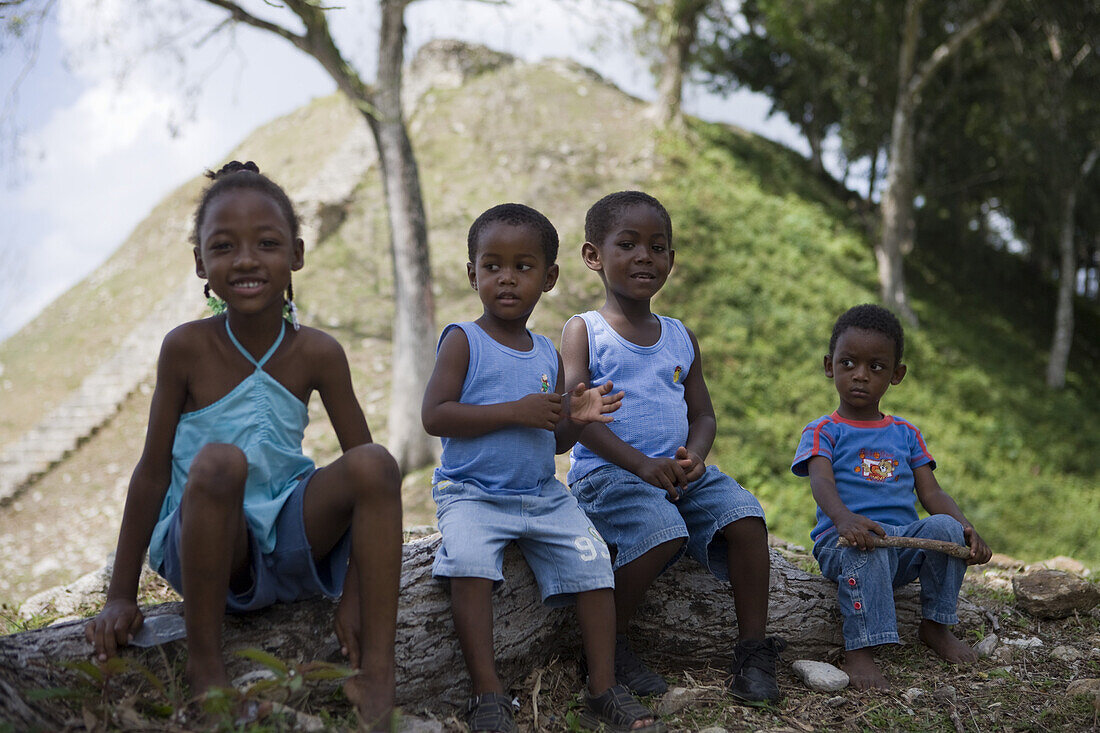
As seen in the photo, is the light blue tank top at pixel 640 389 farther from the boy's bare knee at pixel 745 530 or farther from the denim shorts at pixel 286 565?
the denim shorts at pixel 286 565

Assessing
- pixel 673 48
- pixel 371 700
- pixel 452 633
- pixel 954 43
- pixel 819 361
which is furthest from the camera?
pixel 673 48

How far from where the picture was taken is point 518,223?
268 centimetres

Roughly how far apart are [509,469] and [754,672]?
1.04 meters

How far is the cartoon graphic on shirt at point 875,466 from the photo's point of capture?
3105 mm

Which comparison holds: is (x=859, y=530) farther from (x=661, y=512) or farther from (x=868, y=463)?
(x=661, y=512)

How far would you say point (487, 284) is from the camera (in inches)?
105

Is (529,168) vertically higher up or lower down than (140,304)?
higher up

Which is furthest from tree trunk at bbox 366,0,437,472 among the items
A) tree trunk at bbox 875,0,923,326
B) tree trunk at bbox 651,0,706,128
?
tree trunk at bbox 875,0,923,326

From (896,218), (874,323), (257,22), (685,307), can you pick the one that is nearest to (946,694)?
(874,323)

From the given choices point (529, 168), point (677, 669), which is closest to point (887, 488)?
point (677, 669)

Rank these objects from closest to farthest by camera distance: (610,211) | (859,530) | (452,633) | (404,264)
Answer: (452,633), (859,530), (610,211), (404,264)

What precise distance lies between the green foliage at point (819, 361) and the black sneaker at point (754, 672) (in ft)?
14.5

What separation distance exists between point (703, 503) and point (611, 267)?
3.03ft

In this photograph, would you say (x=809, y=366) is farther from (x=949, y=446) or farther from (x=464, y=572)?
(x=464, y=572)
